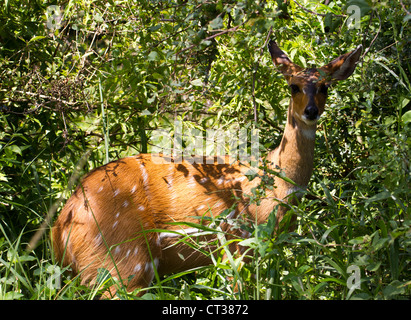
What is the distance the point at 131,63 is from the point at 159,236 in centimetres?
131

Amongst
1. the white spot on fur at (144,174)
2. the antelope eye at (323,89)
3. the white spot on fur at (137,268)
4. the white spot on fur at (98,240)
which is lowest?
the white spot on fur at (137,268)

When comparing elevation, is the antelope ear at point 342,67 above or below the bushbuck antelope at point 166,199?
above

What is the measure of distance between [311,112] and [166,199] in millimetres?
1298

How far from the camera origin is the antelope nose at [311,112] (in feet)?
12.8

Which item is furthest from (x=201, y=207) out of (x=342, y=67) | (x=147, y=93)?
(x=342, y=67)

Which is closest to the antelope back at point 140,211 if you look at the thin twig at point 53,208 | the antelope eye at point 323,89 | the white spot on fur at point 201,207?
the white spot on fur at point 201,207

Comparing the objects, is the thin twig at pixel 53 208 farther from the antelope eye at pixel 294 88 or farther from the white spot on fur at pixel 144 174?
the antelope eye at pixel 294 88

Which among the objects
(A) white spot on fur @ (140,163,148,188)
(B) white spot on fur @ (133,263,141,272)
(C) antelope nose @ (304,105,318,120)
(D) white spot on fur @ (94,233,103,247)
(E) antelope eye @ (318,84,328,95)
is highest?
(E) antelope eye @ (318,84,328,95)

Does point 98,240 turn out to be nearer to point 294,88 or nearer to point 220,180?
point 220,180

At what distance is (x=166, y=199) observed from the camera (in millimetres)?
4066

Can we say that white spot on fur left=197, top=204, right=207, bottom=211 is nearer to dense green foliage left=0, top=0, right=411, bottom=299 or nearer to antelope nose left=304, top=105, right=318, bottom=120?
dense green foliage left=0, top=0, right=411, bottom=299

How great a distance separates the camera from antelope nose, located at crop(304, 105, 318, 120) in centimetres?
389

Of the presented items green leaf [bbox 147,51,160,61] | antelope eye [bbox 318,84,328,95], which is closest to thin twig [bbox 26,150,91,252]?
green leaf [bbox 147,51,160,61]
